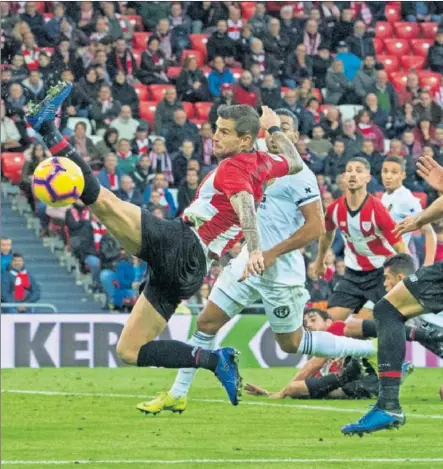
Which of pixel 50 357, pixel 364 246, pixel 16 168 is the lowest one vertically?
pixel 50 357

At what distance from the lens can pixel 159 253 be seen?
905 centimetres

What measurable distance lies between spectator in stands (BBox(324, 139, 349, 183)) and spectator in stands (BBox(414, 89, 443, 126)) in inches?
102

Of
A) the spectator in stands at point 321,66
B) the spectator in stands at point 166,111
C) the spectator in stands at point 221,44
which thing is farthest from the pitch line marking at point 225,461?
the spectator in stands at point 321,66

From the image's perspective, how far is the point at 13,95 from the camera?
20.2 meters

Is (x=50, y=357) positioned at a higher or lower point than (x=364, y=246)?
lower

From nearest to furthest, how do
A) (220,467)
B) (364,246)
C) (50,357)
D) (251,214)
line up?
(220,467) < (251,214) < (364,246) < (50,357)

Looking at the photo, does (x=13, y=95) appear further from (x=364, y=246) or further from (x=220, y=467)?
(x=220, y=467)

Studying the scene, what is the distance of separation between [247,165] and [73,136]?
11256mm

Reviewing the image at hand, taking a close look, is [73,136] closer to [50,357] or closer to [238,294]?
[50,357]

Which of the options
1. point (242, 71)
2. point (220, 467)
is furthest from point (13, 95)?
point (220, 467)

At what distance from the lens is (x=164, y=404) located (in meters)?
10.6

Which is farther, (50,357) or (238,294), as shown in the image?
(50,357)

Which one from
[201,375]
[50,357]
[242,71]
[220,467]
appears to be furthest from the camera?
[242,71]

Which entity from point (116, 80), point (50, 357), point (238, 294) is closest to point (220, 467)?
point (238, 294)
